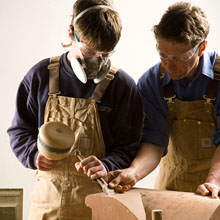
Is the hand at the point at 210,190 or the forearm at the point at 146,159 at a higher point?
the forearm at the point at 146,159

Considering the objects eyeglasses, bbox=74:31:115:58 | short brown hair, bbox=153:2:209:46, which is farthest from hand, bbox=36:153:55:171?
short brown hair, bbox=153:2:209:46

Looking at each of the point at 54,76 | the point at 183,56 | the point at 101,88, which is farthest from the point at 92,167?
the point at 183,56

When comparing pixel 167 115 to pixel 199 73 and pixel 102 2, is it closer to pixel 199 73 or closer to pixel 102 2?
pixel 199 73

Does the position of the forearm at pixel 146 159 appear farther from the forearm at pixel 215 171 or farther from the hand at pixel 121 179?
the forearm at pixel 215 171

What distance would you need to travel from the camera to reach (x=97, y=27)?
2.05 meters

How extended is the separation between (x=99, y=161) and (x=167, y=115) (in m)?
0.59

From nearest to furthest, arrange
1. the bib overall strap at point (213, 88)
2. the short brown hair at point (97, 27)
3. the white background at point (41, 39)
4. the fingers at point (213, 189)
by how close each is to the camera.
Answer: the fingers at point (213, 189), the short brown hair at point (97, 27), the bib overall strap at point (213, 88), the white background at point (41, 39)

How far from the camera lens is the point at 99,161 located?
2.05 metres

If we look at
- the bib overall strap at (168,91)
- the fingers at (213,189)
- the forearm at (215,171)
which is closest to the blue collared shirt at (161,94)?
the bib overall strap at (168,91)

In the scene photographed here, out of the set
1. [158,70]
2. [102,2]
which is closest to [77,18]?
[102,2]

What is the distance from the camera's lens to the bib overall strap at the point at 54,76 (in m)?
2.20

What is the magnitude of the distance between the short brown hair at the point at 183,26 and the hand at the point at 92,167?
2.39 ft

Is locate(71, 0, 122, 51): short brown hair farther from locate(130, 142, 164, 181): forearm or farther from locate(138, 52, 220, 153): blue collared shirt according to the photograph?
locate(130, 142, 164, 181): forearm

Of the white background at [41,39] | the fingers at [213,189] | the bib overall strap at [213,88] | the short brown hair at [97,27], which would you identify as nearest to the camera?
the fingers at [213,189]
